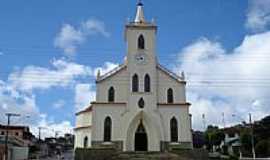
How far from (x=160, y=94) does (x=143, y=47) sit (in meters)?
6.60

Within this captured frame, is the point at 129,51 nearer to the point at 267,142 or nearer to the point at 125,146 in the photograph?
the point at 125,146

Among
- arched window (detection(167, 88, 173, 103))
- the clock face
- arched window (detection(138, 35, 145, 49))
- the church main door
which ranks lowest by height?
the church main door

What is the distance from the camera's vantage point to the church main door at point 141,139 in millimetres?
42219

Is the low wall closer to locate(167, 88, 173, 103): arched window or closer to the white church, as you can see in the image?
the white church

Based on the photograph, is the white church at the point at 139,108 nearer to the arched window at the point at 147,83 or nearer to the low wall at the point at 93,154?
the arched window at the point at 147,83

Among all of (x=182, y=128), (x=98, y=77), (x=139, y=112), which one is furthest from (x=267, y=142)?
(x=98, y=77)

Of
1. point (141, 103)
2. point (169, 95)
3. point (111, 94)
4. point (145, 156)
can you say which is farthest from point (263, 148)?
point (145, 156)

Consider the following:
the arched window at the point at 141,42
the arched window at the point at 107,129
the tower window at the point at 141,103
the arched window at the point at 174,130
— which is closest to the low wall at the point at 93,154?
the arched window at the point at 107,129

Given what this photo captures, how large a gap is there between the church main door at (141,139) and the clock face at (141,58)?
25.6 feet

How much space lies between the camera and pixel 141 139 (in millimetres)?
42500

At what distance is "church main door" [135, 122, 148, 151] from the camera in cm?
4222

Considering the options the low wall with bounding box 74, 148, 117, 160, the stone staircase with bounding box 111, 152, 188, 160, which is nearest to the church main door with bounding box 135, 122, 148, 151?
the stone staircase with bounding box 111, 152, 188, 160

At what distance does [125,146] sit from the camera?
40.9 m

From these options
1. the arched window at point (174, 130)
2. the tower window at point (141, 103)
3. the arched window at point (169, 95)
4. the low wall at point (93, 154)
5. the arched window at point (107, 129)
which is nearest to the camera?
the low wall at point (93, 154)
